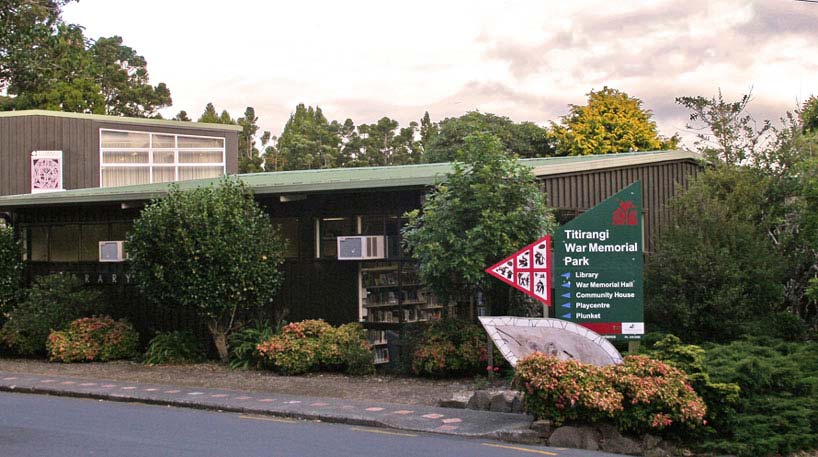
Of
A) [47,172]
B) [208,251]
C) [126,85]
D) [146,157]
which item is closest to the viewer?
[208,251]

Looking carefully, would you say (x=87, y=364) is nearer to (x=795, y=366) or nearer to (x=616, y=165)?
(x=616, y=165)

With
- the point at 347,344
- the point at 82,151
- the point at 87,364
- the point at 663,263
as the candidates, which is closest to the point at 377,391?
the point at 347,344

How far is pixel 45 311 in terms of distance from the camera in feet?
66.4

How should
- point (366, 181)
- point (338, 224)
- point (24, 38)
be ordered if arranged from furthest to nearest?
point (338, 224), point (366, 181), point (24, 38)

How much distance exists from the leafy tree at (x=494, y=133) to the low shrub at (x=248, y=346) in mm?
29832

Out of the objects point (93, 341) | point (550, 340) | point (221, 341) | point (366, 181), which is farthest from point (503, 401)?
point (93, 341)

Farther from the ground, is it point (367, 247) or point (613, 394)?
point (367, 247)

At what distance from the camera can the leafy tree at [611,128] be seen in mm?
40875

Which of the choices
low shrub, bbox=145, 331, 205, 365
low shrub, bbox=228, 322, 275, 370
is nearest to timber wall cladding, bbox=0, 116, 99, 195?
low shrub, bbox=145, 331, 205, 365

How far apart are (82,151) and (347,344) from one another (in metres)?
21.7

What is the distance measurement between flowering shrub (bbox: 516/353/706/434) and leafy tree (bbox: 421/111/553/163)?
36000 mm

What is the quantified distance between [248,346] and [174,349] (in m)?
2.02

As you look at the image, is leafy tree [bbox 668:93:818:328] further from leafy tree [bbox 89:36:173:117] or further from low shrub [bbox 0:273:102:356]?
leafy tree [bbox 89:36:173:117]

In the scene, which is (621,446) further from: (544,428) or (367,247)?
(367,247)
